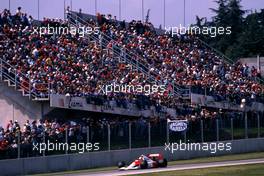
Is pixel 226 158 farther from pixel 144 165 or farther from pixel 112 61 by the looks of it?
pixel 112 61

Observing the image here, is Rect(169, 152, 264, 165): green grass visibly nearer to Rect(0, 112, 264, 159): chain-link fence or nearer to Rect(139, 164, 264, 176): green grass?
Rect(0, 112, 264, 159): chain-link fence

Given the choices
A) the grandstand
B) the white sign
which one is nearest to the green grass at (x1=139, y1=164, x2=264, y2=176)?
the grandstand

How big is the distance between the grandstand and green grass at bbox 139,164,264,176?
7.64 m

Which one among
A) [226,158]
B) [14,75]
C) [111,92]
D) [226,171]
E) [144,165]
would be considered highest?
[14,75]

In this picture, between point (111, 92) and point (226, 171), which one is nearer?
point (226, 171)

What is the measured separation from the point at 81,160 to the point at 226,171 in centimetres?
923

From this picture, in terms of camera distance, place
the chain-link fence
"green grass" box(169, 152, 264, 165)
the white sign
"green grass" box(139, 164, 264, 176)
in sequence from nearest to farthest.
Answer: "green grass" box(139, 164, 264, 176)
the chain-link fence
"green grass" box(169, 152, 264, 165)
the white sign

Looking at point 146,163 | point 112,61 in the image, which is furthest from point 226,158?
point 112,61

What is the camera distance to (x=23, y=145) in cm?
3584

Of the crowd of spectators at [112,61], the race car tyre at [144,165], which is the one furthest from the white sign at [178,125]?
the race car tyre at [144,165]

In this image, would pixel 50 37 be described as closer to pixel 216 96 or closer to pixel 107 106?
pixel 107 106

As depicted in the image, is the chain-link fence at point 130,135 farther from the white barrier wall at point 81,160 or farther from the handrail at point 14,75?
the handrail at point 14,75

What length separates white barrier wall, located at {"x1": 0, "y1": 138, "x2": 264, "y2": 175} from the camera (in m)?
35.5

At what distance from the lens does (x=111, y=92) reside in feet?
148
